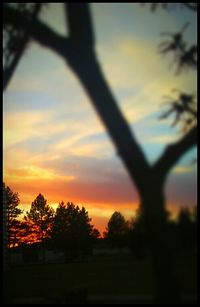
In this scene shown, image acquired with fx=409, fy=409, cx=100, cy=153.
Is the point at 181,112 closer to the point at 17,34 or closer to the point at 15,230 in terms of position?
the point at 17,34

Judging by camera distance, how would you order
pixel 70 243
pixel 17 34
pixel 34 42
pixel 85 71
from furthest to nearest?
pixel 70 243
pixel 17 34
pixel 34 42
pixel 85 71

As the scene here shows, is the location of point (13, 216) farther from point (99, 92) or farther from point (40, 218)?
point (99, 92)

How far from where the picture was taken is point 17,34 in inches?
212

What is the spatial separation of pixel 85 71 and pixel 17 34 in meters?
1.48

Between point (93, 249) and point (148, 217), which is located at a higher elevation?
point (148, 217)

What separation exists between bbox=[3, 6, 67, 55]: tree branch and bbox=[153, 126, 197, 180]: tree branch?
5.41ft

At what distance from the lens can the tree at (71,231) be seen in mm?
42688

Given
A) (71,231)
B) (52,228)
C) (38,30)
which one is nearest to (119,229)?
(38,30)

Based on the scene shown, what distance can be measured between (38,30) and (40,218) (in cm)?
5535

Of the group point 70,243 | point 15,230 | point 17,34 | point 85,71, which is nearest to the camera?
point 85,71

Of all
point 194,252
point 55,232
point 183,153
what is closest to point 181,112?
point 183,153

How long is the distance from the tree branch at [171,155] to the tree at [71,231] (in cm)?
3848

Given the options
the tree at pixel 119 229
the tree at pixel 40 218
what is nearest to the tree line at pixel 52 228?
the tree at pixel 40 218

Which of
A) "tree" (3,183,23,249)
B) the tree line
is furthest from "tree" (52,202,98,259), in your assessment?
"tree" (3,183,23,249)
